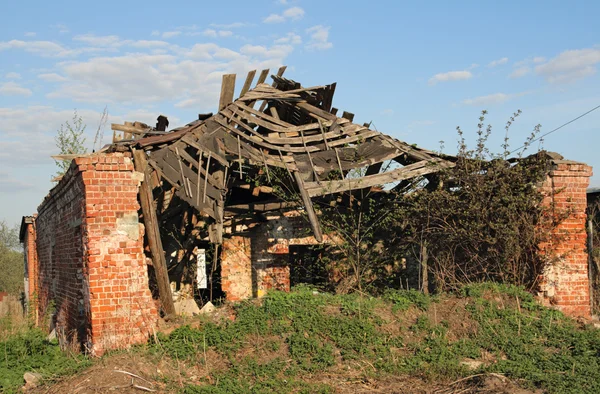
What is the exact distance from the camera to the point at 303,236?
467 inches

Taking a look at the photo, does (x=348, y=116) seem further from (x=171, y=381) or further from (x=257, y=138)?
(x=171, y=381)

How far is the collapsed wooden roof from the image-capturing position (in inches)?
348

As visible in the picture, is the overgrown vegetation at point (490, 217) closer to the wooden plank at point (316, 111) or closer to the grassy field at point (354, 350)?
the grassy field at point (354, 350)

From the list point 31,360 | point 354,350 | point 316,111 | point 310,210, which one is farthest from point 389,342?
point 31,360

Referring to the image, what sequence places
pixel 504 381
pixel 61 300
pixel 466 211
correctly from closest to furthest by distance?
pixel 504 381, pixel 466 211, pixel 61 300

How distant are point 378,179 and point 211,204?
3.02 meters

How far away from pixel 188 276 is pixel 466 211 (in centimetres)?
641

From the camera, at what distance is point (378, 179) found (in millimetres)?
9758

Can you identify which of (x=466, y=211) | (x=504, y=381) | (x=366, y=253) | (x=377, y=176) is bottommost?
(x=504, y=381)

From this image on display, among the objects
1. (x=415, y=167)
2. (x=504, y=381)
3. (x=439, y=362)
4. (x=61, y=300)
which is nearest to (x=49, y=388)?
(x=61, y=300)

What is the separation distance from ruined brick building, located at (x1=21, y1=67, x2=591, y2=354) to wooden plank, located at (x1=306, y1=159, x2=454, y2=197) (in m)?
0.02

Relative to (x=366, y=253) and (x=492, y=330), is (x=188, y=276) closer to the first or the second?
(x=366, y=253)

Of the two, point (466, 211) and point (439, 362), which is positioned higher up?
point (466, 211)

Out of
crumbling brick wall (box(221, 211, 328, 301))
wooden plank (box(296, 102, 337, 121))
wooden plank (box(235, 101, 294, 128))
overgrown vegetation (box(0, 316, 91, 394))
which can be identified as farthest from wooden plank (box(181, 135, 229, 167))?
overgrown vegetation (box(0, 316, 91, 394))
